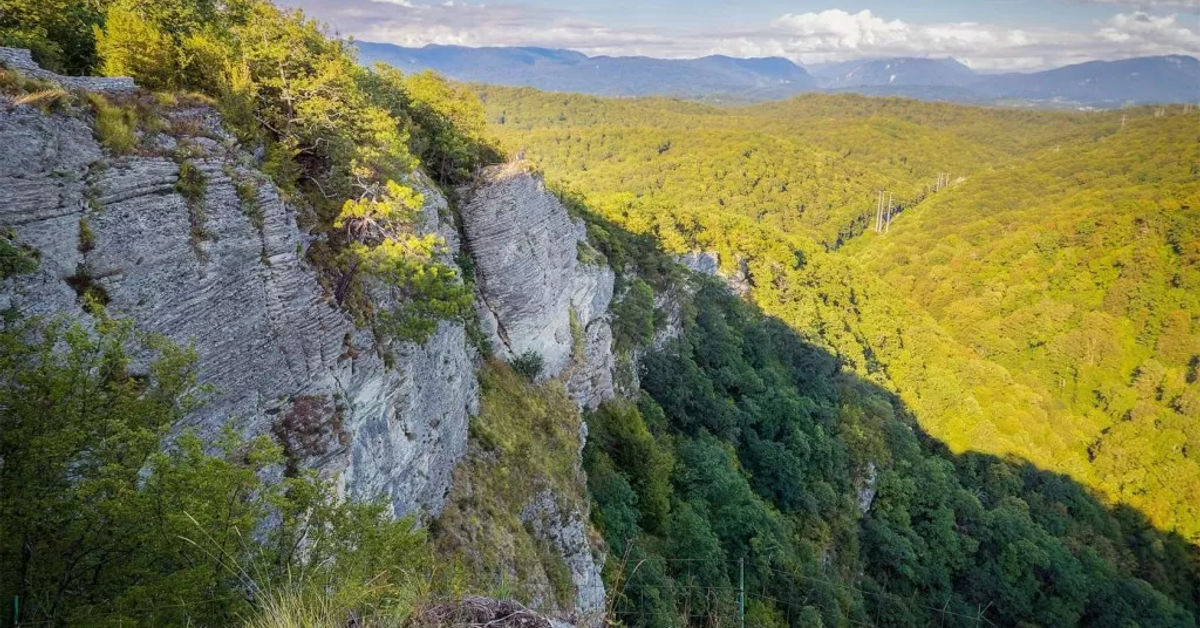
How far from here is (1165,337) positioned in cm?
8081

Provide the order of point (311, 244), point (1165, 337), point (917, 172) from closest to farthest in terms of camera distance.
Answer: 1. point (311, 244)
2. point (1165, 337)
3. point (917, 172)

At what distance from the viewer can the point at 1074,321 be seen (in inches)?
A: 3329

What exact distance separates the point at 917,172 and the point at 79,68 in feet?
683

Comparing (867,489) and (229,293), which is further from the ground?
(229,293)

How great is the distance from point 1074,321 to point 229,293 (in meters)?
102

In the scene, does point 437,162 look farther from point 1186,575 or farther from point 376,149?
point 1186,575

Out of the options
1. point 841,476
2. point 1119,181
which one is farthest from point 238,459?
point 1119,181

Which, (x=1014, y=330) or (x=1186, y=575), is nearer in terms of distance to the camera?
(x=1186, y=575)

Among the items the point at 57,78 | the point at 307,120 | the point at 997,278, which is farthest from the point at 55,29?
the point at 997,278

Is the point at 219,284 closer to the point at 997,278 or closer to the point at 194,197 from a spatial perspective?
the point at 194,197

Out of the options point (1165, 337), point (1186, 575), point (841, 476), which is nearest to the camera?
point (841, 476)

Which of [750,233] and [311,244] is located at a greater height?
[311,244]

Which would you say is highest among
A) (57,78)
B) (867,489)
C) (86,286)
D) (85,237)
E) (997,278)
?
(57,78)

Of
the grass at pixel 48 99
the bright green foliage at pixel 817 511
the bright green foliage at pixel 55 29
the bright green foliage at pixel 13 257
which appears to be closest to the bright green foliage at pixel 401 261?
the grass at pixel 48 99
